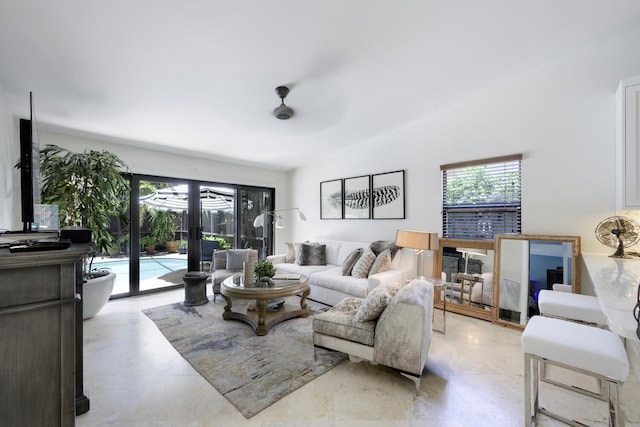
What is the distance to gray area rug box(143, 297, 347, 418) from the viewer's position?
75.9 inches

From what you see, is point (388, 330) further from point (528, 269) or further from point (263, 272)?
point (528, 269)

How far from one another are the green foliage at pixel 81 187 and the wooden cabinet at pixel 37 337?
2227 mm

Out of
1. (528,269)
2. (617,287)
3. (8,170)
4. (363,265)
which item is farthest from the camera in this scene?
(363,265)

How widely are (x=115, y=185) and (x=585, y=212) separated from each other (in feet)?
17.5

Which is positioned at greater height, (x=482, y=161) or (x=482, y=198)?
(x=482, y=161)

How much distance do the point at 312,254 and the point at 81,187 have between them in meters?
3.20

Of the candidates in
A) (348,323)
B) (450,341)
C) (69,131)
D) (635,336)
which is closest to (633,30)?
(635,336)

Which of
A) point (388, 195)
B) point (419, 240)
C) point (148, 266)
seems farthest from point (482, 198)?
point (148, 266)

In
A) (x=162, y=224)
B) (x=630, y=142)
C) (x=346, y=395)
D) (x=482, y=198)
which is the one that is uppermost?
(x=630, y=142)

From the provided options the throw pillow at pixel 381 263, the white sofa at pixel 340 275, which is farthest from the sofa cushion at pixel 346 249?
the throw pillow at pixel 381 263

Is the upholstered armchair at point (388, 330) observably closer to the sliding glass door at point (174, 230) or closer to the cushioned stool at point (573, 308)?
the cushioned stool at point (573, 308)

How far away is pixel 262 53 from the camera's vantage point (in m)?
2.23

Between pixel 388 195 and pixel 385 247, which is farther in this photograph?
pixel 388 195

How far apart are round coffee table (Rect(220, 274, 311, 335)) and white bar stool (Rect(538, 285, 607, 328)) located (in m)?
2.26
